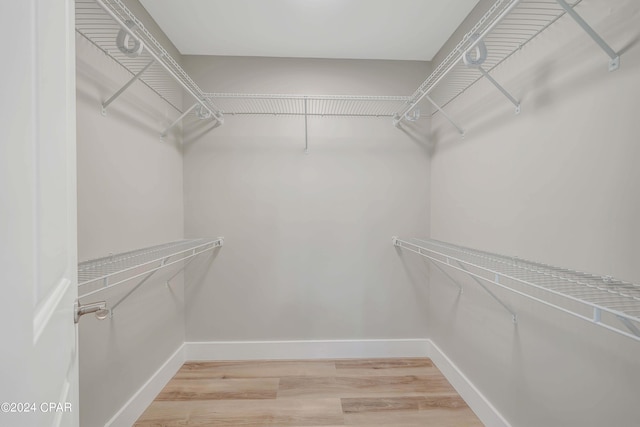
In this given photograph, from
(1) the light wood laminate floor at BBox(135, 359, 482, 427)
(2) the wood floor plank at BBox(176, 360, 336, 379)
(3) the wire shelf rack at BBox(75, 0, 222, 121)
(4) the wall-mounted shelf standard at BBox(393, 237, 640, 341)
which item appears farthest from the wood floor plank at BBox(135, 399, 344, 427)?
(3) the wire shelf rack at BBox(75, 0, 222, 121)

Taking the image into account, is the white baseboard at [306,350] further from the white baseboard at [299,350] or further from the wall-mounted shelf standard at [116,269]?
the wall-mounted shelf standard at [116,269]

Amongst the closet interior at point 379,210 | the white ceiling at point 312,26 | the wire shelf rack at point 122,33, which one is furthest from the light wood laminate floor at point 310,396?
the white ceiling at point 312,26

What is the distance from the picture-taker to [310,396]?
5.37 ft

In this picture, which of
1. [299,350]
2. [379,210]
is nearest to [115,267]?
[299,350]

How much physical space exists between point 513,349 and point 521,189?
717 millimetres

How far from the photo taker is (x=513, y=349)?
1.24 meters

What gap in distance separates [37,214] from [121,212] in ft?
3.24

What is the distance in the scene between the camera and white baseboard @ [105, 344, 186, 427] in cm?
134

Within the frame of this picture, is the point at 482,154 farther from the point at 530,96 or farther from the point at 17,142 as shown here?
the point at 17,142

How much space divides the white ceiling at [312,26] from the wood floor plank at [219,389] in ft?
7.27

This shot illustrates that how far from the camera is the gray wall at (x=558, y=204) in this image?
0.81 meters

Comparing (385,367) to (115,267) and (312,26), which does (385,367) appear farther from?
(312,26)

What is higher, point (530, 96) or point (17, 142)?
point (530, 96)

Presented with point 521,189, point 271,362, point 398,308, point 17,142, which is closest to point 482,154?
point 521,189
